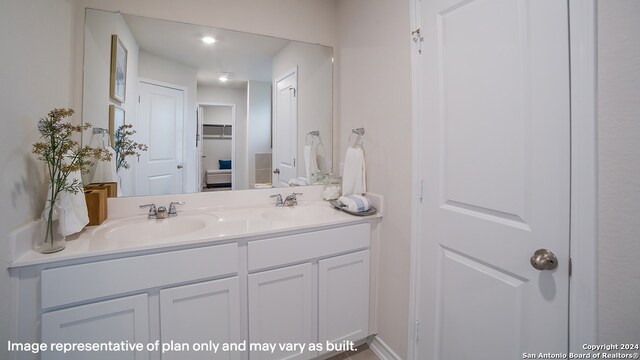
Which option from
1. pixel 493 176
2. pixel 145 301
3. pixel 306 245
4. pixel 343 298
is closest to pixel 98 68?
pixel 145 301

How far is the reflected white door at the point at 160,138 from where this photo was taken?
5.09ft

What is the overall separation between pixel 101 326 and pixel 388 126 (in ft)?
5.51

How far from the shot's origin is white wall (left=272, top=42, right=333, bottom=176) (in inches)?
76.1

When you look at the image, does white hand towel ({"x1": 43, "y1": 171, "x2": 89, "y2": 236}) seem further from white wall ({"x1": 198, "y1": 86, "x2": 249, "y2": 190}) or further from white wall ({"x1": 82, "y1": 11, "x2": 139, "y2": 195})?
white wall ({"x1": 198, "y1": 86, "x2": 249, "y2": 190})

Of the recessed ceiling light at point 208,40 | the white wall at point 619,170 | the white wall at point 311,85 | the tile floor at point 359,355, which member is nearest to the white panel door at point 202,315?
the tile floor at point 359,355

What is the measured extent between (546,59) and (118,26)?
206 cm

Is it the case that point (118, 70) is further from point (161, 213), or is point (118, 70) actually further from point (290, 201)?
point (290, 201)

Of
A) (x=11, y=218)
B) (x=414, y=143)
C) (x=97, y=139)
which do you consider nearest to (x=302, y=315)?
(x=414, y=143)

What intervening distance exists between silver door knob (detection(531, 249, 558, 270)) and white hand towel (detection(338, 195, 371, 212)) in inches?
34.8

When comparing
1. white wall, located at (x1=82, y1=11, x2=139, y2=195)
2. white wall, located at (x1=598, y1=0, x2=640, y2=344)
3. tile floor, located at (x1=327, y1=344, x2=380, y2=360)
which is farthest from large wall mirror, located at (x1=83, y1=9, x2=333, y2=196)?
white wall, located at (x1=598, y1=0, x2=640, y2=344)

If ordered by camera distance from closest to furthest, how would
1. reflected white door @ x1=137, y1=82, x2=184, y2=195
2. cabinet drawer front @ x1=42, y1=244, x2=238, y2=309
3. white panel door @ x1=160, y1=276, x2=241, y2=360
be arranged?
cabinet drawer front @ x1=42, y1=244, x2=238, y2=309 → white panel door @ x1=160, y1=276, x2=241, y2=360 → reflected white door @ x1=137, y1=82, x2=184, y2=195

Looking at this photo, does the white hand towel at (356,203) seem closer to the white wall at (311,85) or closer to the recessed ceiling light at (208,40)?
the white wall at (311,85)

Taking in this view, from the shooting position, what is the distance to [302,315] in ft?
4.65

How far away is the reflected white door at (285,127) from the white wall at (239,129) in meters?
0.21
